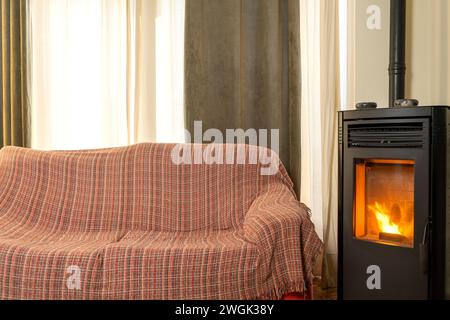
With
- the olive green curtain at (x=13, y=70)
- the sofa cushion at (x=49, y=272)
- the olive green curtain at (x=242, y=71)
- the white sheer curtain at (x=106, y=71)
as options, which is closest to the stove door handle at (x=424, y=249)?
the olive green curtain at (x=242, y=71)

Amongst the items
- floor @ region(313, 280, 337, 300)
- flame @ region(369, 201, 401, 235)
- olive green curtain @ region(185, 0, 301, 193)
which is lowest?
floor @ region(313, 280, 337, 300)

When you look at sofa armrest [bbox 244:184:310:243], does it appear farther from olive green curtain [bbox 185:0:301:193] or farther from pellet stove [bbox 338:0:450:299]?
olive green curtain [bbox 185:0:301:193]

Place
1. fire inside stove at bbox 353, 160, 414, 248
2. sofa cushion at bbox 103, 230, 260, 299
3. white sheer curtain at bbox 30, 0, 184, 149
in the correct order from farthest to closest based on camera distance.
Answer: white sheer curtain at bbox 30, 0, 184, 149 < fire inside stove at bbox 353, 160, 414, 248 < sofa cushion at bbox 103, 230, 260, 299

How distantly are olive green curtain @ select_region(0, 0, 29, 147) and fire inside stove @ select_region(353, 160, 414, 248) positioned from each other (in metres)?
2.19

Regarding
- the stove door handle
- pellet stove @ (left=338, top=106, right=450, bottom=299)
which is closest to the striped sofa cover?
pellet stove @ (left=338, top=106, right=450, bottom=299)

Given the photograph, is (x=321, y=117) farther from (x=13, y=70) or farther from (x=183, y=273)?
(x=13, y=70)

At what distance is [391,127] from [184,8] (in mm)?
A: 1608

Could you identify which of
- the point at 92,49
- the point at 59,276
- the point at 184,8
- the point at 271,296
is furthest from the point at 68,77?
the point at 271,296

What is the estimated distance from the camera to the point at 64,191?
93.8 inches

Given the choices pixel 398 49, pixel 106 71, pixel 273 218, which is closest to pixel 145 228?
pixel 273 218

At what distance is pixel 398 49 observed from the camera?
7.24 ft

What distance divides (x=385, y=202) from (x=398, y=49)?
0.73 metres

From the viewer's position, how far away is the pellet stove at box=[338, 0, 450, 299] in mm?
1909

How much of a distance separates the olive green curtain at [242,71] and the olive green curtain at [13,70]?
1.09 meters
